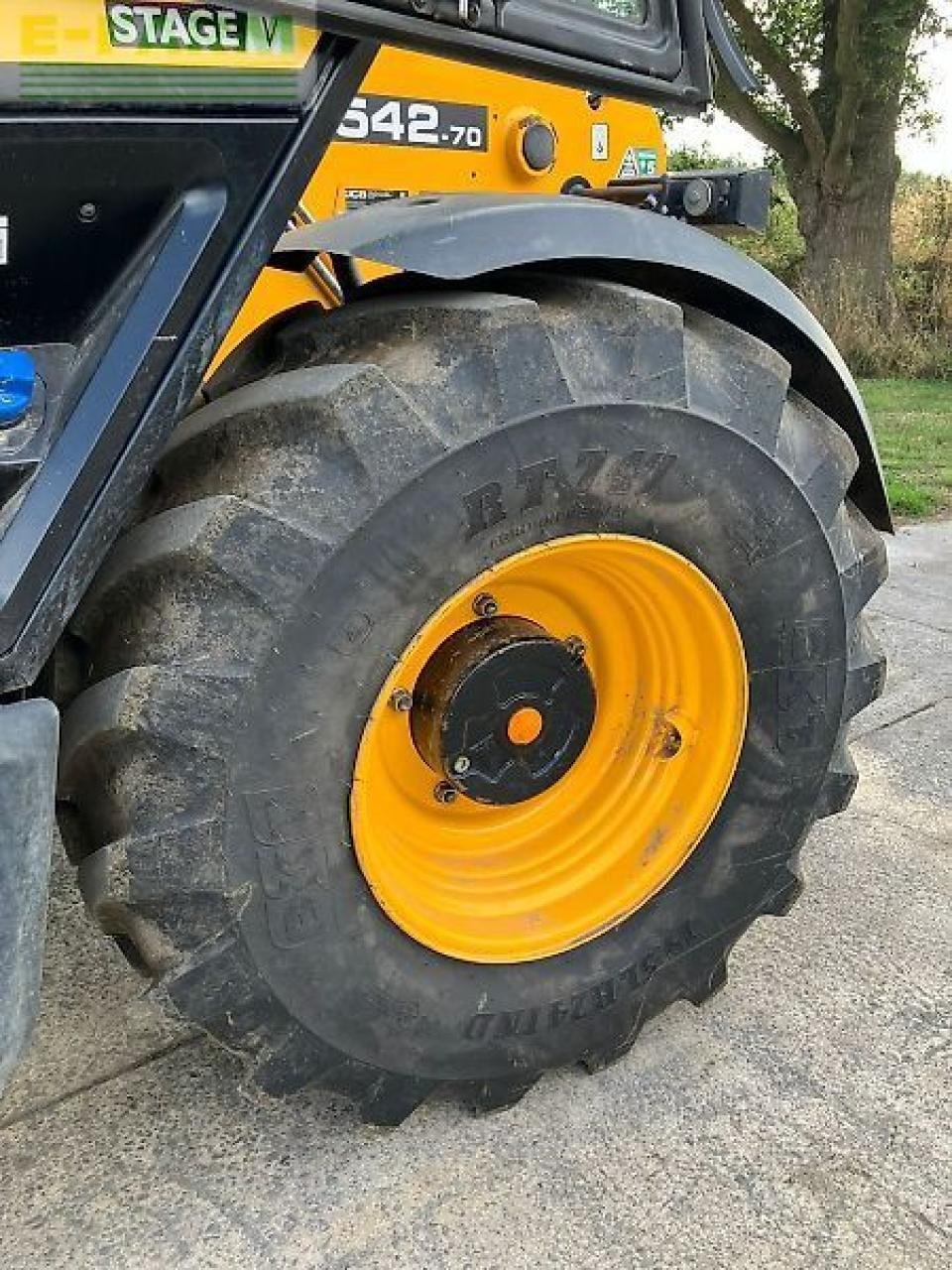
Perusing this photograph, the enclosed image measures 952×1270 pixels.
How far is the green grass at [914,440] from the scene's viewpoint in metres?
6.62

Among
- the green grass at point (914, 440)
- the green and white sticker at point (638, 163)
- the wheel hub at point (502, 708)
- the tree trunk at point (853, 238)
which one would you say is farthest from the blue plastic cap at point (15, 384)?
the tree trunk at point (853, 238)

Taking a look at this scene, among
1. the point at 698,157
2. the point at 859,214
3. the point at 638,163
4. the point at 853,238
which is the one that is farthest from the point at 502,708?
the point at 698,157

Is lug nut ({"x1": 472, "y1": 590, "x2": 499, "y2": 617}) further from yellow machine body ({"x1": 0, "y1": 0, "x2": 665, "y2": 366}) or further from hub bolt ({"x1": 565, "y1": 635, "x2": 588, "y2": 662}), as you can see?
yellow machine body ({"x1": 0, "y1": 0, "x2": 665, "y2": 366})

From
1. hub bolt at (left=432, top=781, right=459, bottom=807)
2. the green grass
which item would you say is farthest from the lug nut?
the green grass

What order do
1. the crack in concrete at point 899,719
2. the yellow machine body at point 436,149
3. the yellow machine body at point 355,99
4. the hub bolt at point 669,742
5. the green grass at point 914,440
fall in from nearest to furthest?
the yellow machine body at point 355,99 → the hub bolt at point 669,742 → the yellow machine body at point 436,149 → the crack in concrete at point 899,719 → the green grass at point 914,440

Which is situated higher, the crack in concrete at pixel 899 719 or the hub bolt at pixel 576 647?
the hub bolt at pixel 576 647

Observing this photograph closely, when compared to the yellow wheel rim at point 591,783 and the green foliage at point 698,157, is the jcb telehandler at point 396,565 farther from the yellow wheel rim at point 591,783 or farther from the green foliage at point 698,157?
the green foliage at point 698,157

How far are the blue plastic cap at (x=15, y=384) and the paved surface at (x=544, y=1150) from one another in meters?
1.16

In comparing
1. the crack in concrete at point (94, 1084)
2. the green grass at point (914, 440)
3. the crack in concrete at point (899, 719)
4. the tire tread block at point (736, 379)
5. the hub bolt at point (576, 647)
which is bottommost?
the green grass at point (914, 440)

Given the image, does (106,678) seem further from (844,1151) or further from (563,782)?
(844,1151)

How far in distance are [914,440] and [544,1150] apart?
23.0 feet

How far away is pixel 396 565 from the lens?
5.61 ft

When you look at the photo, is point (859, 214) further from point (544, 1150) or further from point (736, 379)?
point (544, 1150)

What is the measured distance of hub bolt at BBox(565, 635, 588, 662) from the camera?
2.07 meters
